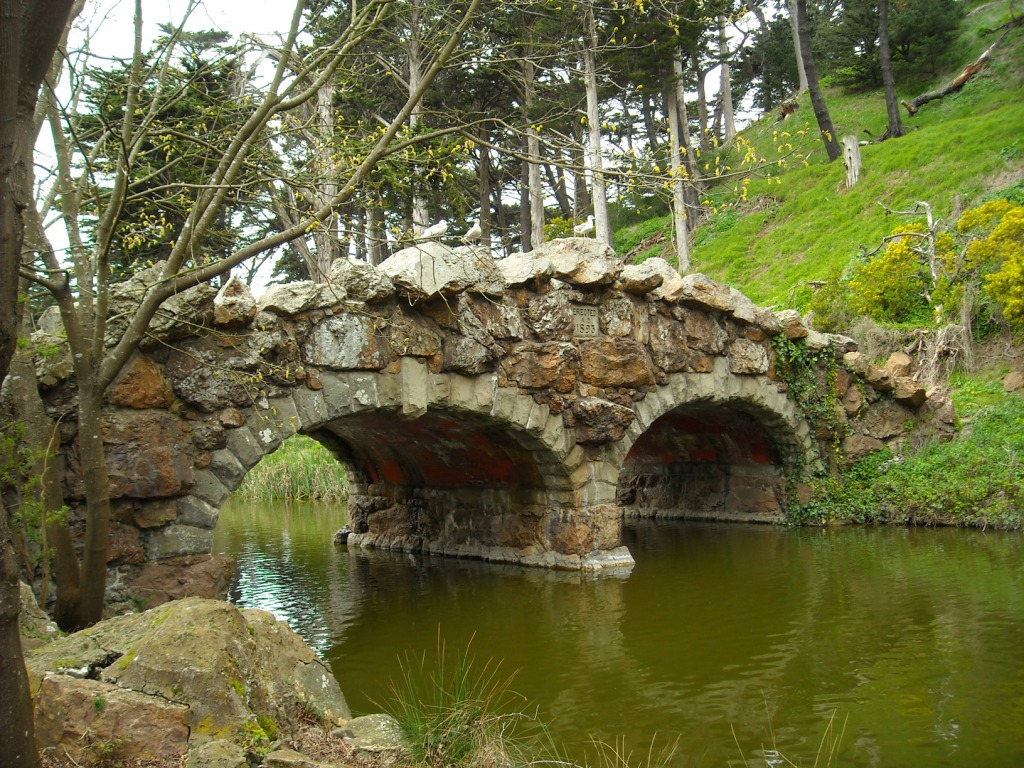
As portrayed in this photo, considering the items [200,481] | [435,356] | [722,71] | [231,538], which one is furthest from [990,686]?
[722,71]

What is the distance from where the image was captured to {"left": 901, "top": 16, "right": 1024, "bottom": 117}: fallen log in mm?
24953

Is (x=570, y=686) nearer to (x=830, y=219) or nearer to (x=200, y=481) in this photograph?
(x=200, y=481)

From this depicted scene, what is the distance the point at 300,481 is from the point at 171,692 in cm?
1603

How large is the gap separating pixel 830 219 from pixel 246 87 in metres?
17.9

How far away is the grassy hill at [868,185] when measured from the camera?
18.8 m

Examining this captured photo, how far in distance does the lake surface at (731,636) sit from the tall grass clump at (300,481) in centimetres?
634

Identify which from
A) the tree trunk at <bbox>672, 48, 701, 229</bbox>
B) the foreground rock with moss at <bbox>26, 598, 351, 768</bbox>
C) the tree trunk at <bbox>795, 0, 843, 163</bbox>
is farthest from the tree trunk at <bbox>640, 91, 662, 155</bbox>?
the foreground rock with moss at <bbox>26, 598, 351, 768</bbox>

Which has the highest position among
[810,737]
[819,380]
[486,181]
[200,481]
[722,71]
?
[722,71]

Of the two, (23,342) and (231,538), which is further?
(231,538)

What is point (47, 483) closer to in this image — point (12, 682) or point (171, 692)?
point (171, 692)

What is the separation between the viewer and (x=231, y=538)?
14352 millimetres

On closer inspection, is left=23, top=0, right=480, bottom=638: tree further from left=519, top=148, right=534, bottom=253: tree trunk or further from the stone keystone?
left=519, top=148, right=534, bottom=253: tree trunk

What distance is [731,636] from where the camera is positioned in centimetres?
685

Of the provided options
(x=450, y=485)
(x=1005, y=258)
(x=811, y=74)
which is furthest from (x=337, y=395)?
(x=811, y=74)
